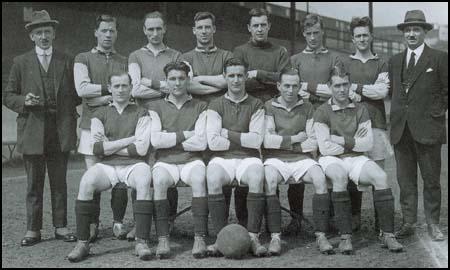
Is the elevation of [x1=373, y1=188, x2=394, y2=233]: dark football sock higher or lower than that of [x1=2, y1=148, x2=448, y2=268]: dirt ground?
higher

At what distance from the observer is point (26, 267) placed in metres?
5.07

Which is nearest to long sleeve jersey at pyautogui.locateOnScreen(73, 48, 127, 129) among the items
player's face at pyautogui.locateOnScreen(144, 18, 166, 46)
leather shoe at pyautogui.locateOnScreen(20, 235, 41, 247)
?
player's face at pyautogui.locateOnScreen(144, 18, 166, 46)

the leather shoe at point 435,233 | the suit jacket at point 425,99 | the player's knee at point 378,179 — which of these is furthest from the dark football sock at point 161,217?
the leather shoe at point 435,233

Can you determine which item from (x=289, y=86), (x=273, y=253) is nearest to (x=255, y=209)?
(x=273, y=253)

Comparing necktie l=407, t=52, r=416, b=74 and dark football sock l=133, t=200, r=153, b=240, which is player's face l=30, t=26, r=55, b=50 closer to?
dark football sock l=133, t=200, r=153, b=240

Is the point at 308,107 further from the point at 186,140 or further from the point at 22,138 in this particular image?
the point at 22,138

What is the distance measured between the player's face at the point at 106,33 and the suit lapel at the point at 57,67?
0.42m

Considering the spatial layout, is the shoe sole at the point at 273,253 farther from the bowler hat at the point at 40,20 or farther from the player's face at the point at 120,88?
the bowler hat at the point at 40,20

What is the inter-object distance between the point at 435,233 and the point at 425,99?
1.28 m

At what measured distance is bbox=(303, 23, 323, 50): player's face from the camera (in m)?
6.19

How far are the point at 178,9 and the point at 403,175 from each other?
1269cm

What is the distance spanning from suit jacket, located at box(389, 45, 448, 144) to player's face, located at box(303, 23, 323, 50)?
2.70 ft

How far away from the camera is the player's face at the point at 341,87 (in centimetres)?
570

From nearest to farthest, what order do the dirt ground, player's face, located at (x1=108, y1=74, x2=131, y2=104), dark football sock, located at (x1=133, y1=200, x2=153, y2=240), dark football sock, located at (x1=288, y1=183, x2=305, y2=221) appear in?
the dirt ground < dark football sock, located at (x1=133, y1=200, x2=153, y2=240) < player's face, located at (x1=108, y1=74, x2=131, y2=104) < dark football sock, located at (x1=288, y1=183, x2=305, y2=221)
